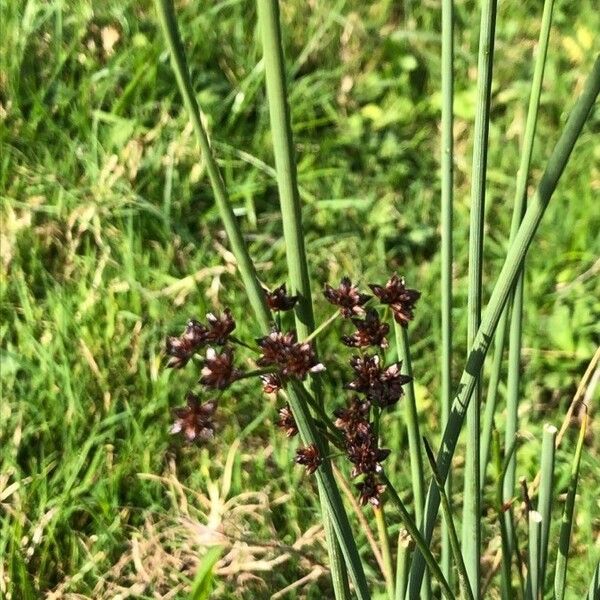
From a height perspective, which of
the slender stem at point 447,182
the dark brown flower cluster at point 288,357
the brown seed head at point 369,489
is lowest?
the brown seed head at point 369,489

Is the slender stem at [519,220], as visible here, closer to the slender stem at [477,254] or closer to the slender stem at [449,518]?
the slender stem at [477,254]

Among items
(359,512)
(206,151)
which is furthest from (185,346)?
(359,512)

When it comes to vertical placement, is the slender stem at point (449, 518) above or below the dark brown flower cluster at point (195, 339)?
below

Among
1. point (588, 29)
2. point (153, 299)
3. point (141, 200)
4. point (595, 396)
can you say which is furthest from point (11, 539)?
point (588, 29)

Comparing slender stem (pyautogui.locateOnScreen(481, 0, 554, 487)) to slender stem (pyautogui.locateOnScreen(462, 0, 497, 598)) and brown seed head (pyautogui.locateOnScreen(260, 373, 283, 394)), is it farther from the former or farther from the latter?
brown seed head (pyautogui.locateOnScreen(260, 373, 283, 394))

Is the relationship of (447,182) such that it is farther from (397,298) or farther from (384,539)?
(384,539)

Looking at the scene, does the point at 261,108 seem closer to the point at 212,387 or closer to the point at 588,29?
the point at 588,29

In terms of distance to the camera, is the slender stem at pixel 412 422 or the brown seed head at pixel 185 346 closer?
the brown seed head at pixel 185 346

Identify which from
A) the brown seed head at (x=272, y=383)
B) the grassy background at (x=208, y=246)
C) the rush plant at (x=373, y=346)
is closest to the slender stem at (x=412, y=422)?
the rush plant at (x=373, y=346)
